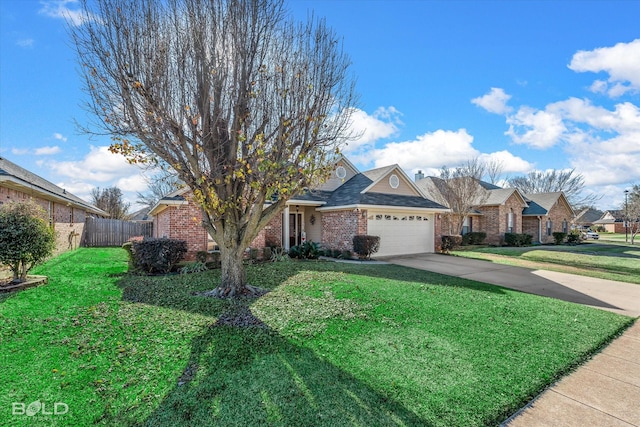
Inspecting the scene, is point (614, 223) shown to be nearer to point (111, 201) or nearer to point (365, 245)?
point (365, 245)

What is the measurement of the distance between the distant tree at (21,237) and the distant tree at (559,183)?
4842 cm

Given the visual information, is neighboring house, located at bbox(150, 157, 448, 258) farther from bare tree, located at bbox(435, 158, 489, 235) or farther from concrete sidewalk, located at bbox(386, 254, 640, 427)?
concrete sidewalk, located at bbox(386, 254, 640, 427)

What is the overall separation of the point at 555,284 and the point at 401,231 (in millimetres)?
7715

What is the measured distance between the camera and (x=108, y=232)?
2247cm

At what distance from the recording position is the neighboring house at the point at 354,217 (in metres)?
14.7

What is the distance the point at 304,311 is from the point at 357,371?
233 cm

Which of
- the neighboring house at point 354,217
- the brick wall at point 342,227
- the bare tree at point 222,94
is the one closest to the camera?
the bare tree at point 222,94

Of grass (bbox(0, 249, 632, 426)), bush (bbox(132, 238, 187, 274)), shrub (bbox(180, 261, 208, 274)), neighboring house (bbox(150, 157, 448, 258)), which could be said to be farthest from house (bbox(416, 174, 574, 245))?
bush (bbox(132, 238, 187, 274))

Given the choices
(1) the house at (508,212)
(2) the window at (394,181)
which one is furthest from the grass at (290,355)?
(1) the house at (508,212)

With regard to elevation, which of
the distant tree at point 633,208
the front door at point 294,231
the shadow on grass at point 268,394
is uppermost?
the distant tree at point 633,208

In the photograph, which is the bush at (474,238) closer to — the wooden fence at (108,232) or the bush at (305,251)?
the bush at (305,251)

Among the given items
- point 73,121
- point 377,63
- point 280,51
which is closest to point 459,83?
point 377,63

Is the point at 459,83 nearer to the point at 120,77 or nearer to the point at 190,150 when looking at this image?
the point at 190,150

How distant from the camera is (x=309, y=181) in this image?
684cm
